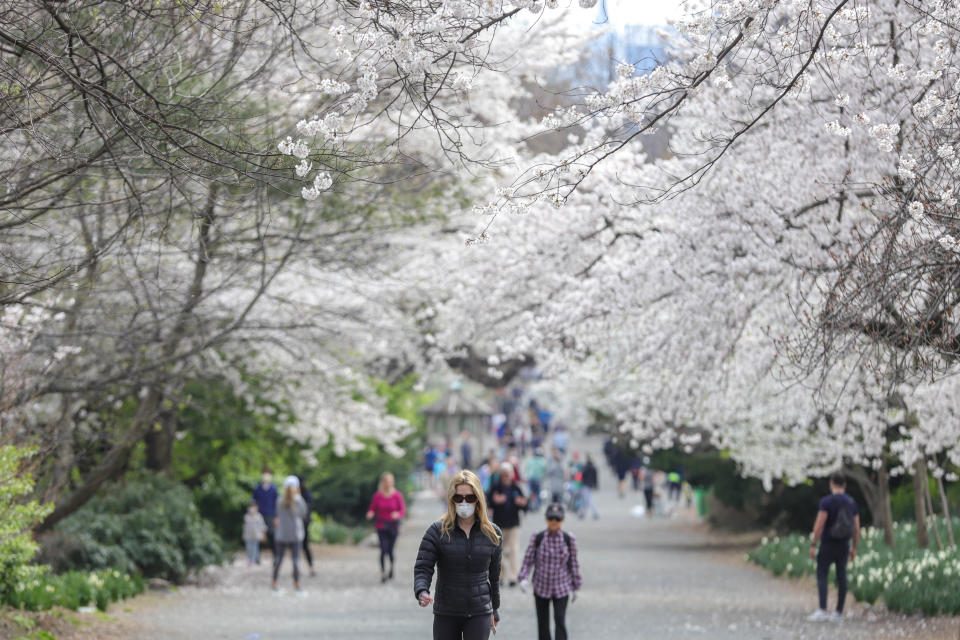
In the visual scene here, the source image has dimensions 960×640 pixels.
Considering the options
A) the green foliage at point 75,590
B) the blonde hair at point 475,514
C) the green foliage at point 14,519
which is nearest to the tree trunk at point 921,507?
the green foliage at point 75,590

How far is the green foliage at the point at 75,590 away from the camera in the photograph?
1136 centimetres

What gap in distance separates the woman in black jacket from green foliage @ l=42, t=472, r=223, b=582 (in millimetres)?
8694

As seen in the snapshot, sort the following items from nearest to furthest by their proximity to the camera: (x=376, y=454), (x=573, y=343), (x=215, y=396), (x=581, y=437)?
1. (x=573, y=343)
2. (x=215, y=396)
3. (x=376, y=454)
4. (x=581, y=437)

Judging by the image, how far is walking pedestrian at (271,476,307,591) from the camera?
53.8ft

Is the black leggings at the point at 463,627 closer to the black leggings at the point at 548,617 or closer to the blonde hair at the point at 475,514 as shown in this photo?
the blonde hair at the point at 475,514

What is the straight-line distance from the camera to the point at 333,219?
13484 mm

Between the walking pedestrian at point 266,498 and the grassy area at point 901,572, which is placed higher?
the walking pedestrian at point 266,498

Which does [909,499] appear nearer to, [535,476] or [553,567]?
[535,476]

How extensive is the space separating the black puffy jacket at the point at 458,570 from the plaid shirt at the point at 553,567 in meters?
2.60

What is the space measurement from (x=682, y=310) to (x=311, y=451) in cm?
1192

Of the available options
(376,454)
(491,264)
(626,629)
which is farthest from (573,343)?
(376,454)

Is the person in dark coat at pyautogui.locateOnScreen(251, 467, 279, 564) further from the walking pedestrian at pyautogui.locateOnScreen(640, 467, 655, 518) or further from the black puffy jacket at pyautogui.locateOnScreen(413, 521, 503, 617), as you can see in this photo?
the walking pedestrian at pyautogui.locateOnScreen(640, 467, 655, 518)

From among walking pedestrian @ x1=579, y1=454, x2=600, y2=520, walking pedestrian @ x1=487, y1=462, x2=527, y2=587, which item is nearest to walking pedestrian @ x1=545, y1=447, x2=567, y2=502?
walking pedestrian @ x1=579, y1=454, x2=600, y2=520

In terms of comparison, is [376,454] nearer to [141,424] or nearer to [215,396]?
[215,396]
